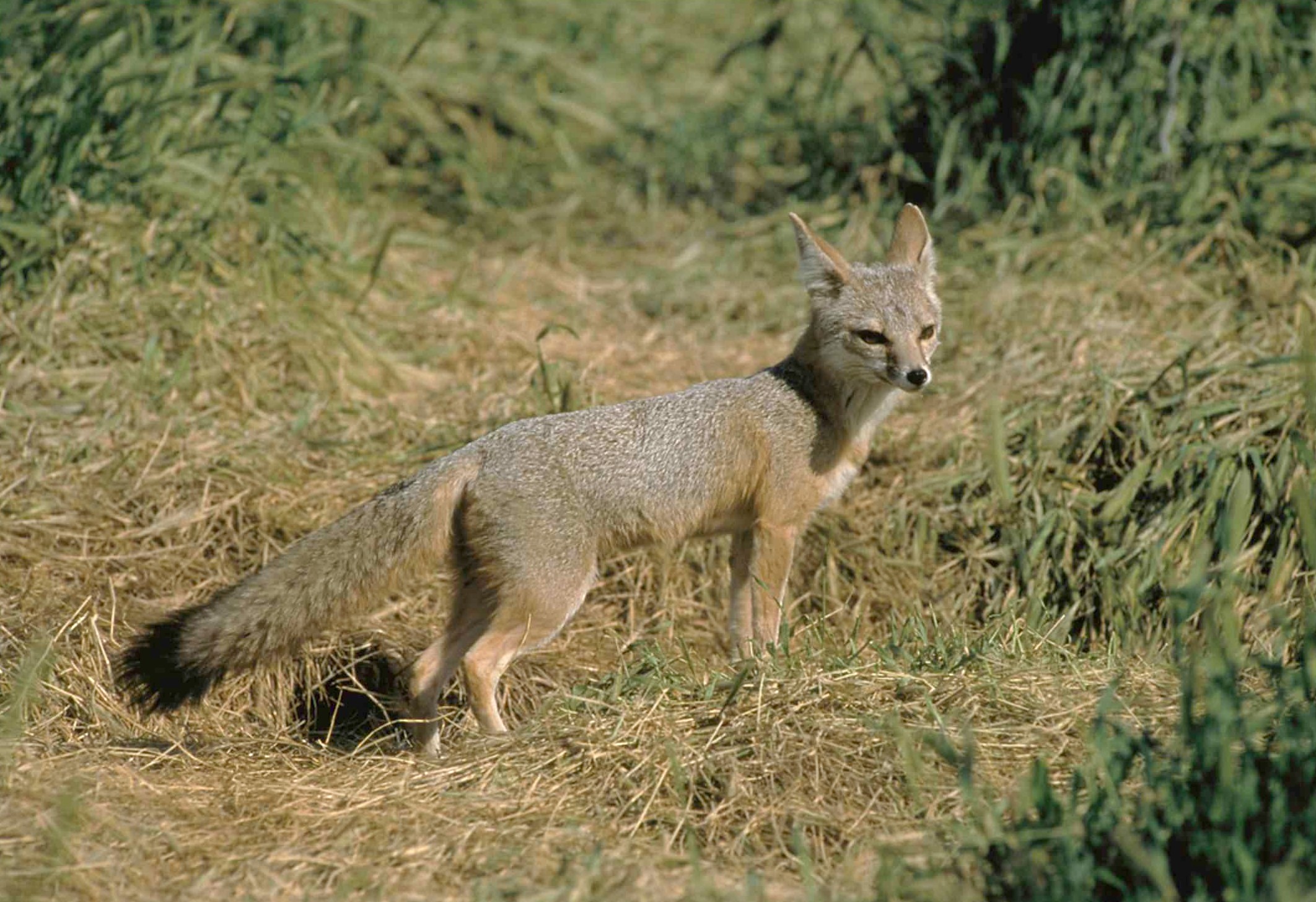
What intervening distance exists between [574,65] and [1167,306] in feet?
15.1

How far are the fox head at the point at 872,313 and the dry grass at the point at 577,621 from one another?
90 centimetres

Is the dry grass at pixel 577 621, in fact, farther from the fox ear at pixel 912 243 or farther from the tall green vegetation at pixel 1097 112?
the fox ear at pixel 912 243

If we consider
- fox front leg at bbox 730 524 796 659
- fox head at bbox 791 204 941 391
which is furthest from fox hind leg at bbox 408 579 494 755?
fox head at bbox 791 204 941 391

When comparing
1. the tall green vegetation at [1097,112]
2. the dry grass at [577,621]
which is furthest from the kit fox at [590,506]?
the tall green vegetation at [1097,112]

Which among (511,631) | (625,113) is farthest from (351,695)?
(625,113)

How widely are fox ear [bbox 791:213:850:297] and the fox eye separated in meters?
0.24

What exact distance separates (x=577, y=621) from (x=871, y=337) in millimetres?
1622

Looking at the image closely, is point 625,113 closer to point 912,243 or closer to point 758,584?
point 912,243

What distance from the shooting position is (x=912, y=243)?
5.71 metres

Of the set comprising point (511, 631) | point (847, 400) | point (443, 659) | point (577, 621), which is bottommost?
point (577, 621)

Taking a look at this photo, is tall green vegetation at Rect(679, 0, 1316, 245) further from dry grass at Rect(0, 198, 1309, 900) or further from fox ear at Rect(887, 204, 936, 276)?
fox ear at Rect(887, 204, 936, 276)

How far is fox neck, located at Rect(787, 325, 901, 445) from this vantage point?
545cm

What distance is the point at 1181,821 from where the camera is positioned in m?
3.30

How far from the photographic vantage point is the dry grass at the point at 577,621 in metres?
3.88
